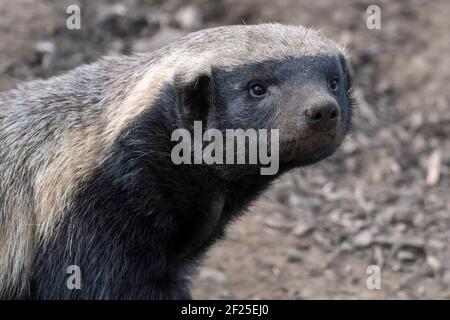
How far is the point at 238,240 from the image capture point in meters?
8.66

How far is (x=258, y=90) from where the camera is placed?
5.82 metres

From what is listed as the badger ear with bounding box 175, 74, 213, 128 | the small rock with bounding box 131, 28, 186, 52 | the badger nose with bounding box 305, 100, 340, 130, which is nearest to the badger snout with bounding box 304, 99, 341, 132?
the badger nose with bounding box 305, 100, 340, 130

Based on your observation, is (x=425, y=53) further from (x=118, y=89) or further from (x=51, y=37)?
(x=118, y=89)

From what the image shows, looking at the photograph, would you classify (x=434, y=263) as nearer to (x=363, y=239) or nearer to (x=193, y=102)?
(x=363, y=239)

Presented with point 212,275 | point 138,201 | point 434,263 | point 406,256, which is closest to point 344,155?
point 406,256

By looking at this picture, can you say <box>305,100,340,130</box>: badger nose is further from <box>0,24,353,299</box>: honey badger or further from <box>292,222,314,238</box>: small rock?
<box>292,222,314,238</box>: small rock

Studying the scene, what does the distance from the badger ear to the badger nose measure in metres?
0.76

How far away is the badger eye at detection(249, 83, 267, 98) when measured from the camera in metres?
5.80

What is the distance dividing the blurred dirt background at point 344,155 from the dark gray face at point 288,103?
179 cm

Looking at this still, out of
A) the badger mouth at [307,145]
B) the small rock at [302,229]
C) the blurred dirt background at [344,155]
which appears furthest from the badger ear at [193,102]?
the small rock at [302,229]

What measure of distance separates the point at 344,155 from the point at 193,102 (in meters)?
4.24

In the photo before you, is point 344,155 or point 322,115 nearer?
point 322,115

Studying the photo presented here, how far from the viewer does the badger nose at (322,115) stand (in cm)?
553

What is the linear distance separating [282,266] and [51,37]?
384cm
